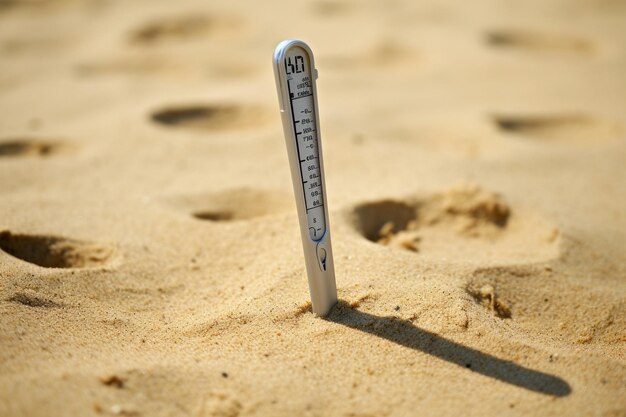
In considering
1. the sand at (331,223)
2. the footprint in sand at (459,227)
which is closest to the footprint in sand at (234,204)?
the sand at (331,223)

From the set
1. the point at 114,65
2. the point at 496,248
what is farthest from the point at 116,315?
the point at 114,65

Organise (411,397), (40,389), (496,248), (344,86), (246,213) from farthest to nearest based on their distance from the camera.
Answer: (344,86), (246,213), (496,248), (411,397), (40,389)

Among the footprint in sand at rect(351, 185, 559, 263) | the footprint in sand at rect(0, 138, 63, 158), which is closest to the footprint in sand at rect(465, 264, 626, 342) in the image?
the footprint in sand at rect(351, 185, 559, 263)

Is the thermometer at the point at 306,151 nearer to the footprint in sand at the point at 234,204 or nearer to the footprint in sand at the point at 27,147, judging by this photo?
the footprint in sand at the point at 234,204

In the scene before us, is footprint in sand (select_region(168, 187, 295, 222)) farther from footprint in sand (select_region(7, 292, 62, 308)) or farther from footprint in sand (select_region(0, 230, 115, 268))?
footprint in sand (select_region(7, 292, 62, 308))

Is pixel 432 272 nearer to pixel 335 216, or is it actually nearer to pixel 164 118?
pixel 335 216
